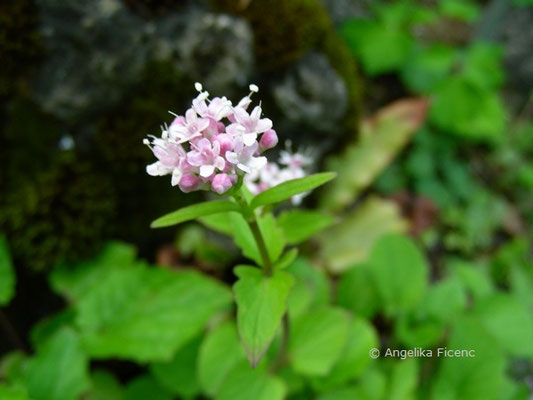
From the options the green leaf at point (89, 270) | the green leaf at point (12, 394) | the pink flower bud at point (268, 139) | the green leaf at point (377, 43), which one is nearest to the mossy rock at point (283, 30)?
the green leaf at point (377, 43)

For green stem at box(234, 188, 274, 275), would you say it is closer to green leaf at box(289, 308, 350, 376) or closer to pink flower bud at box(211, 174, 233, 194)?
pink flower bud at box(211, 174, 233, 194)

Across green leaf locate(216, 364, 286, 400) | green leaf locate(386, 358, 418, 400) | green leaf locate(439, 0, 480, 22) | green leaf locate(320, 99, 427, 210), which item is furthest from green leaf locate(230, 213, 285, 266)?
green leaf locate(439, 0, 480, 22)

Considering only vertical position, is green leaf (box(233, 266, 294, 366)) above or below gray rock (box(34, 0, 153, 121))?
below

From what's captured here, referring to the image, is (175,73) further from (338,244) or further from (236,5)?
(338,244)

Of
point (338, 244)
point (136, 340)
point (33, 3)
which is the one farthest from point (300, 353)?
point (33, 3)

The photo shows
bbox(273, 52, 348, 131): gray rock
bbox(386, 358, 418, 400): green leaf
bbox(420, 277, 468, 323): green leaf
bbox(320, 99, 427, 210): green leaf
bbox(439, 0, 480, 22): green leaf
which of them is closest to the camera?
bbox(386, 358, 418, 400): green leaf

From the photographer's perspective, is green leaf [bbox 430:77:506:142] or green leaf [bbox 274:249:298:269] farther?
green leaf [bbox 430:77:506:142]

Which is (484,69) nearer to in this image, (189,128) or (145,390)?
(189,128)

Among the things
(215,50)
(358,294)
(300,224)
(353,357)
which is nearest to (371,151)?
(358,294)
